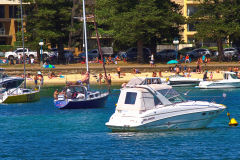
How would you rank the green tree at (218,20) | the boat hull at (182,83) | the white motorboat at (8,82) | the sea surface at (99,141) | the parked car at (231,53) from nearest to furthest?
1. the sea surface at (99,141)
2. the white motorboat at (8,82)
3. the boat hull at (182,83)
4. the green tree at (218,20)
5. the parked car at (231,53)

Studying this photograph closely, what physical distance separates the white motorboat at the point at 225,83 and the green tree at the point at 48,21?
27.4m

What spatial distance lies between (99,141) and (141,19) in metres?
47.4

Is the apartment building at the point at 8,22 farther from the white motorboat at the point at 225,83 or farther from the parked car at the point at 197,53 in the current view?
the white motorboat at the point at 225,83

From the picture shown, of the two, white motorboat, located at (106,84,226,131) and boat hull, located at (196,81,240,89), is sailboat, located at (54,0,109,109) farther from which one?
boat hull, located at (196,81,240,89)

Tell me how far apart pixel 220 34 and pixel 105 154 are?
54.4m

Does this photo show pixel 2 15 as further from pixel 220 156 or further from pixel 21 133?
pixel 220 156

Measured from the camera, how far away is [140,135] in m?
36.8

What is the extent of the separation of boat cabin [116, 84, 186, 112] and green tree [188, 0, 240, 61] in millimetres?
46924

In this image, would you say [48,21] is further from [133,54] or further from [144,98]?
[144,98]

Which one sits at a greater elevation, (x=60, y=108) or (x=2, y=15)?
(x=2, y=15)

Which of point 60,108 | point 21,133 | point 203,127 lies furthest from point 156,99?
point 60,108

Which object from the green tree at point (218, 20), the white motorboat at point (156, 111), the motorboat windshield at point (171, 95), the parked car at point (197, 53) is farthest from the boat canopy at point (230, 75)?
the motorboat windshield at point (171, 95)

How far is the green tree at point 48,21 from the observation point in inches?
3401

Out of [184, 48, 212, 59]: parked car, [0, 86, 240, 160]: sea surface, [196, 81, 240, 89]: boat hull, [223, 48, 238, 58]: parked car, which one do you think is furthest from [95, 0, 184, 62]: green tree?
[0, 86, 240, 160]: sea surface
